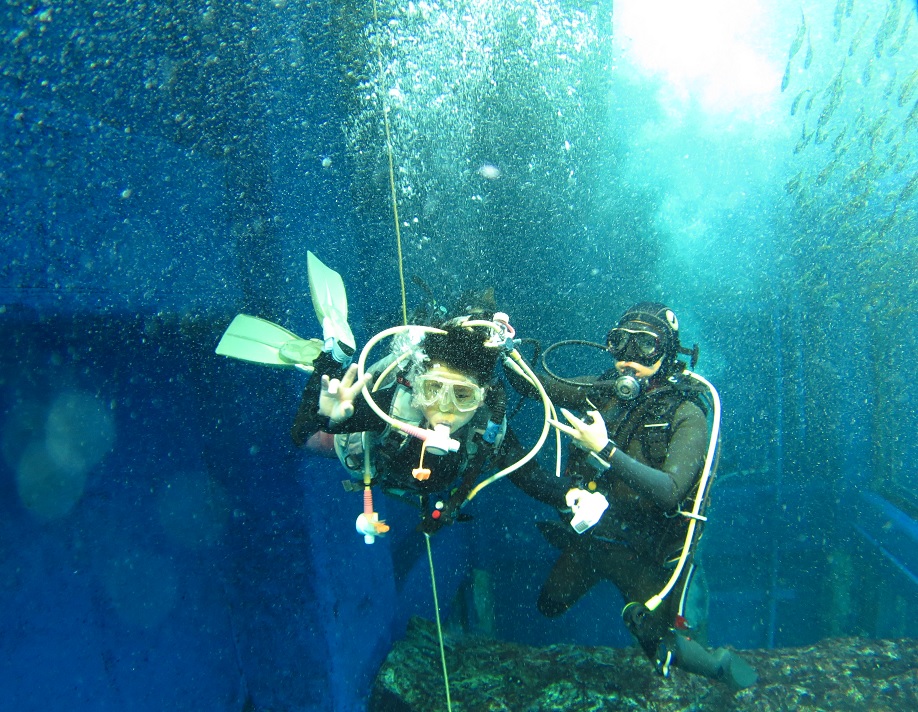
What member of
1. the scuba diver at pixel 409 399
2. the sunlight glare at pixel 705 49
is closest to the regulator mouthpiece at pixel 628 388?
the scuba diver at pixel 409 399

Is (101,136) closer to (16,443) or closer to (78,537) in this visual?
(16,443)

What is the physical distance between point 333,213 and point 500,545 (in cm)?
560

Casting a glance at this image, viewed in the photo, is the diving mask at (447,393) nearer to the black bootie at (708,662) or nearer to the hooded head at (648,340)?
the hooded head at (648,340)

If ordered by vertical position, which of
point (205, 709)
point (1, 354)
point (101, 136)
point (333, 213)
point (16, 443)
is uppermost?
point (333, 213)

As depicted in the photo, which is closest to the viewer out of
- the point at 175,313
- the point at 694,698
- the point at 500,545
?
the point at 175,313

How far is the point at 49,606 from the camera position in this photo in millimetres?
2791

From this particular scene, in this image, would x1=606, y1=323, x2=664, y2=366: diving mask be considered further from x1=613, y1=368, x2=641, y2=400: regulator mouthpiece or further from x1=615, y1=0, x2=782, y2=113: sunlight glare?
x1=615, y1=0, x2=782, y2=113: sunlight glare

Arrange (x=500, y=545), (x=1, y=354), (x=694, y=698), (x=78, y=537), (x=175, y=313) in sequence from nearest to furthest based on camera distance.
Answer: (x=1, y=354) → (x=78, y=537) → (x=175, y=313) → (x=694, y=698) → (x=500, y=545)

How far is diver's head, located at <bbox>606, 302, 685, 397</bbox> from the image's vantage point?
10.7ft

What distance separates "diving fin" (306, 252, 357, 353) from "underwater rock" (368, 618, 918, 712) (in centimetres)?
327

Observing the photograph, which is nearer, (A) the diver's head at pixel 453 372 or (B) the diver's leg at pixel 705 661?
(A) the diver's head at pixel 453 372

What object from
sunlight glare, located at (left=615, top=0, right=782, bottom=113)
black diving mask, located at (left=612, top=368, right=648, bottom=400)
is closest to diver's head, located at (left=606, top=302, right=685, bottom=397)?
black diving mask, located at (left=612, top=368, right=648, bottom=400)

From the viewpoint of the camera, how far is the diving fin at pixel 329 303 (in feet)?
9.14

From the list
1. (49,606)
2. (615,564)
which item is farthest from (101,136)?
(615,564)
